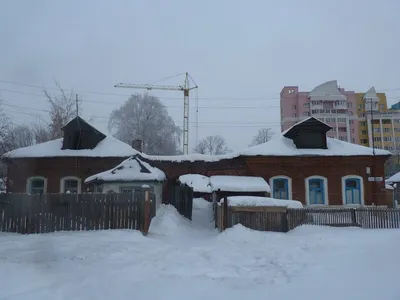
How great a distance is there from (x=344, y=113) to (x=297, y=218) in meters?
71.3

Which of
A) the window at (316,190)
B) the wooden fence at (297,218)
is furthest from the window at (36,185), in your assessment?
the window at (316,190)

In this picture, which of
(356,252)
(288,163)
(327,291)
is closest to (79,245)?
(327,291)

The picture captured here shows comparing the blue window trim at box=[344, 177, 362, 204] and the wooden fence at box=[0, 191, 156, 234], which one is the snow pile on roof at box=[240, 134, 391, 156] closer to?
the blue window trim at box=[344, 177, 362, 204]

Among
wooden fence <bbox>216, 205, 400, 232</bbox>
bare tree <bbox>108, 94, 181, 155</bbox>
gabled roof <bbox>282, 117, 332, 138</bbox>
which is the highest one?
bare tree <bbox>108, 94, 181, 155</bbox>

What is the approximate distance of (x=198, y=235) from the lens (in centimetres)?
1362

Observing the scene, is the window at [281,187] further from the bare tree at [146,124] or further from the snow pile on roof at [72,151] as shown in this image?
the bare tree at [146,124]

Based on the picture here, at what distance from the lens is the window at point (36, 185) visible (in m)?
22.8

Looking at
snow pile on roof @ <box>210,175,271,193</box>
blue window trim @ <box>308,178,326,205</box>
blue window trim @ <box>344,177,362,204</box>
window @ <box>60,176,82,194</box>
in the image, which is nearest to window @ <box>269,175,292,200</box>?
blue window trim @ <box>308,178,326,205</box>

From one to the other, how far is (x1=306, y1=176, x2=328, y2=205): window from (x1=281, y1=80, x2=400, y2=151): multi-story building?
5592cm

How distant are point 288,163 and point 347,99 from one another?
64535mm

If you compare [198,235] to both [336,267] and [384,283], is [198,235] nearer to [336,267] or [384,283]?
[336,267]

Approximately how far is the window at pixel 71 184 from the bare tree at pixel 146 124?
772 inches

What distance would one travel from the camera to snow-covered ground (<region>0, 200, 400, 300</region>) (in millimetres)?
5414

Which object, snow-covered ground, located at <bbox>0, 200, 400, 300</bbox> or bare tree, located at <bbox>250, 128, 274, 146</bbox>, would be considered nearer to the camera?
snow-covered ground, located at <bbox>0, 200, 400, 300</bbox>
